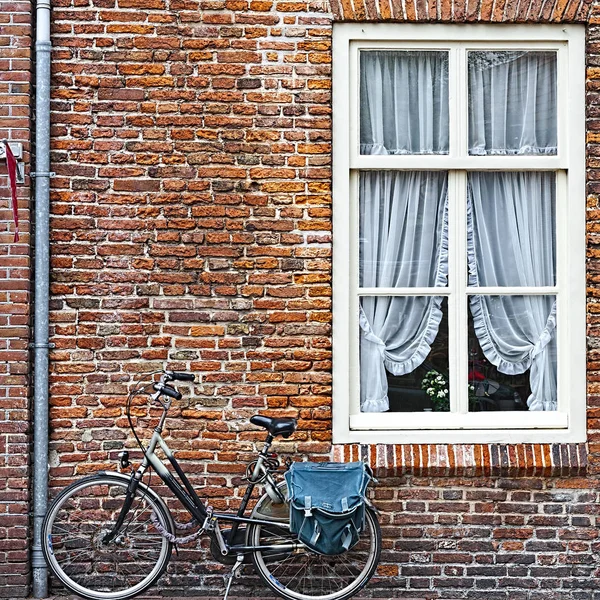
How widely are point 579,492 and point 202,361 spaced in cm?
257

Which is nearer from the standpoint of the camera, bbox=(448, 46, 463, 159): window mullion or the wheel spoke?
the wheel spoke

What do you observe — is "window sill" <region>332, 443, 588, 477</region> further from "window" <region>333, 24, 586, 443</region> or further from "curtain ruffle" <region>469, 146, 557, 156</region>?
"curtain ruffle" <region>469, 146, 557, 156</region>

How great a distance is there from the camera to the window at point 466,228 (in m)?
5.74

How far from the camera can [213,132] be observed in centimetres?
567

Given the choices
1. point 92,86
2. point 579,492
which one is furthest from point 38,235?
point 579,492

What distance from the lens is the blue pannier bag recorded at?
200 inches

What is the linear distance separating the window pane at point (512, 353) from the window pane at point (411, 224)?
0.38 m

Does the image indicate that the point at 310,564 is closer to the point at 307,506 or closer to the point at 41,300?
the point at 307,506

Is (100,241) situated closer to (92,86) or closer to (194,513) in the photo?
(92,86)

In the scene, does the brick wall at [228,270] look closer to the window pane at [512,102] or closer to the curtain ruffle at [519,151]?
the window pane at [512,102]

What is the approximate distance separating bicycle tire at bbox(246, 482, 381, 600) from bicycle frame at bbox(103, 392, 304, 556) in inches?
2.7

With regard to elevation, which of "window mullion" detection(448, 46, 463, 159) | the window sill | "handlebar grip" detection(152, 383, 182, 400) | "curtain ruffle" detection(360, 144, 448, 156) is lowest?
the window sill

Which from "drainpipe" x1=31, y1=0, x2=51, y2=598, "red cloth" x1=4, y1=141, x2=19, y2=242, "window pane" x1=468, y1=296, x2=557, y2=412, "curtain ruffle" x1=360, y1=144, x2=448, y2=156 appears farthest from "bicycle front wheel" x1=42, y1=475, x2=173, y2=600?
"curtain ruffle" x1=360, y1=144, x2=448, y2=156

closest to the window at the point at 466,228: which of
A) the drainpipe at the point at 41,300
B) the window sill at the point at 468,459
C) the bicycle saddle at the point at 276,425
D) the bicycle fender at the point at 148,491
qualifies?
the window sill at the point at 468,459
